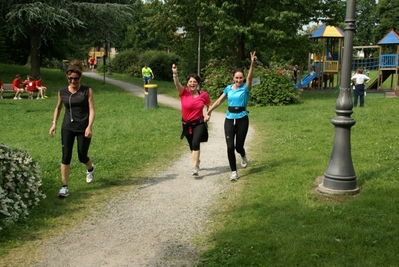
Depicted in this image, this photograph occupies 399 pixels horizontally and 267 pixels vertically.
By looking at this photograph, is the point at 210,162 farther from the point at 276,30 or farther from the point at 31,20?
the point at 31,20

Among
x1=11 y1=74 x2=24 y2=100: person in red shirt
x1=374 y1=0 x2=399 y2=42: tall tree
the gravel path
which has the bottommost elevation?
the gravel path

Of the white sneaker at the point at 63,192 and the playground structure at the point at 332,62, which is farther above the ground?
the playground structure at the point at 332,62

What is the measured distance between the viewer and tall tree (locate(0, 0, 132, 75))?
23938mm

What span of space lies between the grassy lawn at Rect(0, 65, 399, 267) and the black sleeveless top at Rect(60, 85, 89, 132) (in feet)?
3.15

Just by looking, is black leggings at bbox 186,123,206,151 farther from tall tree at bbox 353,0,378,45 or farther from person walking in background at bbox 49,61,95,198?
tall tree at bbox 353,0,378,45

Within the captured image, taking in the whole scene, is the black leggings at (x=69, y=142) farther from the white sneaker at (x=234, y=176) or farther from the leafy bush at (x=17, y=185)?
the white sneaker at (x=234, y=176)

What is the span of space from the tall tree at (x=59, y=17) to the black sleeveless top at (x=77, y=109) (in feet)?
62.5

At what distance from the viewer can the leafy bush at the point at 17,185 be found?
5125 mm

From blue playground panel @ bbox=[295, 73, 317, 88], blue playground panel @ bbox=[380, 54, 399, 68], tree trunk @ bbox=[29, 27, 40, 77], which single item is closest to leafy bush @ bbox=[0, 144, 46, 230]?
tree trunk @ bbox=[29, 27, 40, 77]

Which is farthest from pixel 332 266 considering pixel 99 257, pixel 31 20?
pixel 31 20

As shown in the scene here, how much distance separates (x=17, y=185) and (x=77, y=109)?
1.26 meters

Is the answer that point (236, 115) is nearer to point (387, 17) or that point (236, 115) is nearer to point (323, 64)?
point (323, 64)

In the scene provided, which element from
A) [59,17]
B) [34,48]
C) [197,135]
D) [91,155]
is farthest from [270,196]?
[34,48]

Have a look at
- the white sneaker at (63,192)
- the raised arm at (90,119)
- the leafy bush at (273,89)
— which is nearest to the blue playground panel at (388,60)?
the leafy bush at (273,89)
